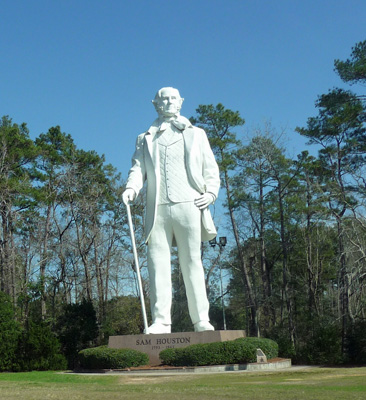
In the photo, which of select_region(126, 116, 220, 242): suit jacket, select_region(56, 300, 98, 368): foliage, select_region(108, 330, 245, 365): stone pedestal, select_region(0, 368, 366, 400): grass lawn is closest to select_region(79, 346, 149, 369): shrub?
select_region(108, 330, 245, 365): stone pedestal

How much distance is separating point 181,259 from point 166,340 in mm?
1844

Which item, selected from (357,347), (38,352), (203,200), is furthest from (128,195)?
(357,347)

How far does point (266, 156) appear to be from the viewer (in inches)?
918

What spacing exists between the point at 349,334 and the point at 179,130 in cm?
864

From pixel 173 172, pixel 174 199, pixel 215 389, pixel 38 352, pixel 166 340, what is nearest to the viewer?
pixel 215 389

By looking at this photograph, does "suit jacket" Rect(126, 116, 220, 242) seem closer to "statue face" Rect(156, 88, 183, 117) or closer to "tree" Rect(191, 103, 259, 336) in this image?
"statue face" Rect(156, 88, 183, 117)

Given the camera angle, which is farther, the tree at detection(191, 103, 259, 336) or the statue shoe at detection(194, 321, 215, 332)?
the tree at detection(191, 103, 259, 336)

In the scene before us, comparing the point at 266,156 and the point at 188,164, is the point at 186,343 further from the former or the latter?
the point at 266,156

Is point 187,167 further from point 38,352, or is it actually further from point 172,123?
point 38,352

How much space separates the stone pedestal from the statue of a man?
39cm

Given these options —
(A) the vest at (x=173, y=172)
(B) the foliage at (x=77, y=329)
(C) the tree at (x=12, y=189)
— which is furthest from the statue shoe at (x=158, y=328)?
(C) the tree at (x=12, y=189)

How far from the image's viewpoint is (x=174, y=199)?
1293 cm

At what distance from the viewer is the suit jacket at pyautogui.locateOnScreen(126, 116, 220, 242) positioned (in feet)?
42.9

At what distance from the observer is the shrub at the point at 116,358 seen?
11648mm
